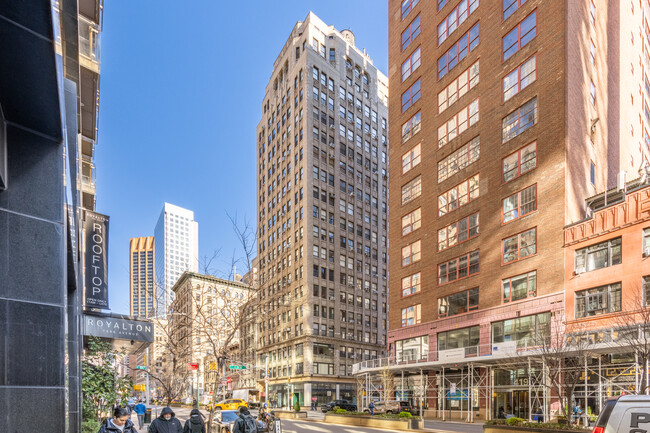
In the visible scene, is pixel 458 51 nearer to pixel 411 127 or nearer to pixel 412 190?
pixel 411 127

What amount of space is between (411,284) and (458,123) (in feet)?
53.0

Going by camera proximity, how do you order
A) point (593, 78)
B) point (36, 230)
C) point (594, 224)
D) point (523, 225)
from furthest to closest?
point (593, 78) < point (523, 225) < point (594, 224) < point (36, 230)

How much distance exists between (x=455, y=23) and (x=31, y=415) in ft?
163

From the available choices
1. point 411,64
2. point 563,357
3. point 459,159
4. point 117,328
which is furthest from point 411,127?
point 117,328

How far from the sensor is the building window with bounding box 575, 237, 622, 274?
1254 inches

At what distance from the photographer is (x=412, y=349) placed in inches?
1882

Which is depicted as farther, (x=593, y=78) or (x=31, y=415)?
(x=593, y=78)

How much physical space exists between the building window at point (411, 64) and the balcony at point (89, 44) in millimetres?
41084

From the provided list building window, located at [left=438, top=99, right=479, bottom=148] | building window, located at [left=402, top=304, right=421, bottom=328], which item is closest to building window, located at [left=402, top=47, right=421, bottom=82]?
building window, located at [left=438, top=99, right=479, bottom=148]

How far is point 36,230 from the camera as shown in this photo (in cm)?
668

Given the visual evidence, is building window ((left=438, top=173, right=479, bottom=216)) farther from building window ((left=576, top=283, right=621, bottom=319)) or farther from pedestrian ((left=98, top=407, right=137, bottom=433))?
pedestrian ((left=98, top=407, right=137, bottom=433))

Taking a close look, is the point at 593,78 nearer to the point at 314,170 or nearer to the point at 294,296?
the point at 314,170

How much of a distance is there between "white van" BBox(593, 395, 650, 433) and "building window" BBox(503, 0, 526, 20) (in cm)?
4149

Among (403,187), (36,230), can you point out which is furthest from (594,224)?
(36,230)
